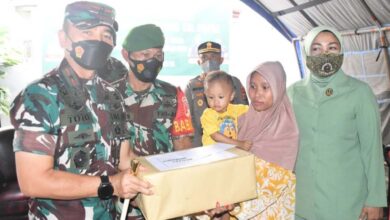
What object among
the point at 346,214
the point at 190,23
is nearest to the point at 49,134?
the point at 346,214

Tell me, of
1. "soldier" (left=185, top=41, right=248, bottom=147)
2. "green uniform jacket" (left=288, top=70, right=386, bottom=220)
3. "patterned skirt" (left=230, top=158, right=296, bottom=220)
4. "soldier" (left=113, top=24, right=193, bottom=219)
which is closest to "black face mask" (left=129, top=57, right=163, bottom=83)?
"soldier" (left=113, top=24, right=193, bottom=219)

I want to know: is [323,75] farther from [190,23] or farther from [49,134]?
[190,23]

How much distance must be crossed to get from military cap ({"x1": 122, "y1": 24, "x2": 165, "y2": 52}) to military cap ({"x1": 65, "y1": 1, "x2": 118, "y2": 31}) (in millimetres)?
490

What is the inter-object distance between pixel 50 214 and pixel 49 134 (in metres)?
0.36

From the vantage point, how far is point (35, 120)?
1.34 m

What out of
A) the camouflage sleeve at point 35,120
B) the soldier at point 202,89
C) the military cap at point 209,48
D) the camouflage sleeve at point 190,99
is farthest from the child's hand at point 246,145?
the military cap at point 209,48

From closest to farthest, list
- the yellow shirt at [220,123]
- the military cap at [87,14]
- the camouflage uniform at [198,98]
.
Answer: the military cap at [87,14]
the yellow shirt at [220,123]
the camouflage uniform at [198,98]

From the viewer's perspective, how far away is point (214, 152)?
155 cm

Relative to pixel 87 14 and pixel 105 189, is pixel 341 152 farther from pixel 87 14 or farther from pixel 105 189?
pixel 87 14

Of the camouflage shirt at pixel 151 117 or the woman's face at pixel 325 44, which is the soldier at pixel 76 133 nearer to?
the camouflage shirt at pixel 151 117

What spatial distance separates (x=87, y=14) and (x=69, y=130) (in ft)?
1.77

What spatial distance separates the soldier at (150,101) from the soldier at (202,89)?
4.27 ft

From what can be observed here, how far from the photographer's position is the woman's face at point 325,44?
78.1 inches

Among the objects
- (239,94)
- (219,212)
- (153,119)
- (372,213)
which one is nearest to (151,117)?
(153,119)
